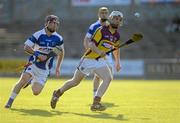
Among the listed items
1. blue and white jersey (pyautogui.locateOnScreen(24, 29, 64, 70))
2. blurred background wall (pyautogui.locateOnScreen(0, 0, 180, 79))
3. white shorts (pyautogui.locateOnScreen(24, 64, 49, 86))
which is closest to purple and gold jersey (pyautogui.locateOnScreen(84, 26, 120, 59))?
blue and white jersey (pyautogui.locateOnScreen(24, 29, 64, 70))

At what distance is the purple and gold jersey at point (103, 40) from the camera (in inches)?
466

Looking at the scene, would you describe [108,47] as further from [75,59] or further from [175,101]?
[75,59]

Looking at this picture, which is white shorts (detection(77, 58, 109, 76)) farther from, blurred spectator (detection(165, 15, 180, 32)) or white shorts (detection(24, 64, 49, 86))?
blurred spectator (detection(165, 15, 180, 32))

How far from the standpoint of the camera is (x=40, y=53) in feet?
41.5

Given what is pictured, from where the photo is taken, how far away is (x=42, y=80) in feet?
42.7

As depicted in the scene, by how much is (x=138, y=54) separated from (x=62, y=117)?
1003 inches

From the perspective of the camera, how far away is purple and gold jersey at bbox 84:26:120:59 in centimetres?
1183

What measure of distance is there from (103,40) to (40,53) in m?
1.58

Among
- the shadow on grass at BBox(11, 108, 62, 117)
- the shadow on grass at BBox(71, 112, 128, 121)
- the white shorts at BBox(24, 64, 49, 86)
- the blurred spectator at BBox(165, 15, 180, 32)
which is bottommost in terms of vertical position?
the shadow on grass at BBox(71, 112, 128, 121)

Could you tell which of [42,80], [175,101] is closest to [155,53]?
[175,101]

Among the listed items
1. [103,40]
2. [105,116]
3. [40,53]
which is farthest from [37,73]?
[105,116]

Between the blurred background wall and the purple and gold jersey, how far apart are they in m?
22.4

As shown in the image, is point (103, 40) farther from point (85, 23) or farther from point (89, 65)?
point (85, 23)

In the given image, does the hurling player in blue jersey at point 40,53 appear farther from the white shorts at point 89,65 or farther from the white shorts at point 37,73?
the white shorts at point 89,65
